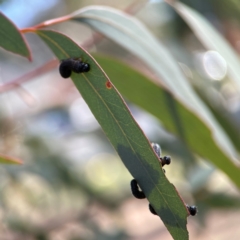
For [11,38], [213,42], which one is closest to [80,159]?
[213,42]

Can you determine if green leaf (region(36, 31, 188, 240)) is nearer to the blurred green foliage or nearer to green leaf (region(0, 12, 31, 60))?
green leaf (region(0, 12, 31, 60))

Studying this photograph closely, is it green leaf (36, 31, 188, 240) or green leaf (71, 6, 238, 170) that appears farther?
green leaf (71, 6, 238, 170)

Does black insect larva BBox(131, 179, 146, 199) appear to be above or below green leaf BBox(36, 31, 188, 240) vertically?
below

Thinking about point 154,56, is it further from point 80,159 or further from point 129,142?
point 80,159

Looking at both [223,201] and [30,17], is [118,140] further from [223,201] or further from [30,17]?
[30,17]

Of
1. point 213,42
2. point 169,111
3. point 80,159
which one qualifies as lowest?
point 80,159

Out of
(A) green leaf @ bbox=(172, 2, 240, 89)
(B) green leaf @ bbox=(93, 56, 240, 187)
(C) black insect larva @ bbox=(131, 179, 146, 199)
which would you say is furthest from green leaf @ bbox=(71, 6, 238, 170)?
(C) black insect larva @ bbox=(131, 179, 146, 199)
